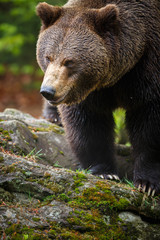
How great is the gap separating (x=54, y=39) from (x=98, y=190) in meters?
2.04

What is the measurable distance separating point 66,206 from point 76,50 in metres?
1.95

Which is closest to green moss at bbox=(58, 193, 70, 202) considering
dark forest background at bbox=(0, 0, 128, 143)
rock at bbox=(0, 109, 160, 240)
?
rock at bbox=(0, 109, 160, 240)

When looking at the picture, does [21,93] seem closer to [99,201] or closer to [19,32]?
[19,32]

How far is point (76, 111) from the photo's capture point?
5.71 m

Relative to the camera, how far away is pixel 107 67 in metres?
4.78

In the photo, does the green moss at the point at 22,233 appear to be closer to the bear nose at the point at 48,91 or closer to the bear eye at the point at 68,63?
the bear nose at the point at 48,91

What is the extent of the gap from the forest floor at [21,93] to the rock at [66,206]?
1197 cm

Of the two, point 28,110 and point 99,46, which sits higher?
point 99,46

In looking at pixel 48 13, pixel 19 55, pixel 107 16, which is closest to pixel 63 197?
pixel 107 16

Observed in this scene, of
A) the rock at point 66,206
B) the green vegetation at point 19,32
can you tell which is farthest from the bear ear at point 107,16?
the green vegetation at point 19,32

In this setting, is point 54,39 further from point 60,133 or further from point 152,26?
point 60,133

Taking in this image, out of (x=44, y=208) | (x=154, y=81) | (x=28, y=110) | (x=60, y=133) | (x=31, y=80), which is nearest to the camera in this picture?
(x=44, y=208)

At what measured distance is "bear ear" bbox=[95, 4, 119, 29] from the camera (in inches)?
183

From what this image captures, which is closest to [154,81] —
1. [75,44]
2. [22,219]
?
[75,44]
